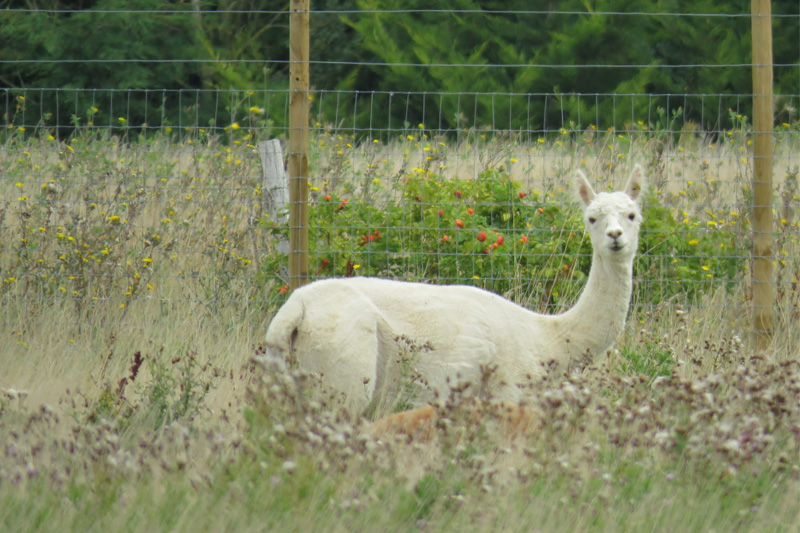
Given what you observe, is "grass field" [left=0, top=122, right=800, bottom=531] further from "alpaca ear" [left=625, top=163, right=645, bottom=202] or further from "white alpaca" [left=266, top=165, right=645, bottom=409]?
"alpaca ear" [left=625, top=163, right=645, bottom=202]

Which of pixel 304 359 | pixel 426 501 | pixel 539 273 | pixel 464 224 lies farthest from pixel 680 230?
pixel 426 501

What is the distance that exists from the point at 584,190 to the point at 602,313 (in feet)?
2.23

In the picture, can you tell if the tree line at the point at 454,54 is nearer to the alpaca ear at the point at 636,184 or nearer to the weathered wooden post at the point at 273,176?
the weathered wooden post at the point at 273,176

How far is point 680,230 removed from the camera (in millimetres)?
6680

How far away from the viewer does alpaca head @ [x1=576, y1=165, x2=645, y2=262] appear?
4.85m

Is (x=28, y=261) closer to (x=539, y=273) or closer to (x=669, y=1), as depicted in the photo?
(x=539, y=273)

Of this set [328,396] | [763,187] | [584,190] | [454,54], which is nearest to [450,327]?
[328,396]

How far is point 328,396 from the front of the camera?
4.22 metres

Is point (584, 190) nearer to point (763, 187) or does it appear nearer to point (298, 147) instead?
point (763, 187)

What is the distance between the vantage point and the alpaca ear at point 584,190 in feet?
16.8

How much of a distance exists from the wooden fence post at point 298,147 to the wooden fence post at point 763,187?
2.87 m

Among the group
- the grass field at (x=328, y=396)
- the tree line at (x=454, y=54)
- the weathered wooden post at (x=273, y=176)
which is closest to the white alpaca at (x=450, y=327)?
the grass field at (x=328, y=396)

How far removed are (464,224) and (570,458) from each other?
3.34 m

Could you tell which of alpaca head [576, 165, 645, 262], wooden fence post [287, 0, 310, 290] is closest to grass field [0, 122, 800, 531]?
wooden fence post [287, 0, 310, 290]
